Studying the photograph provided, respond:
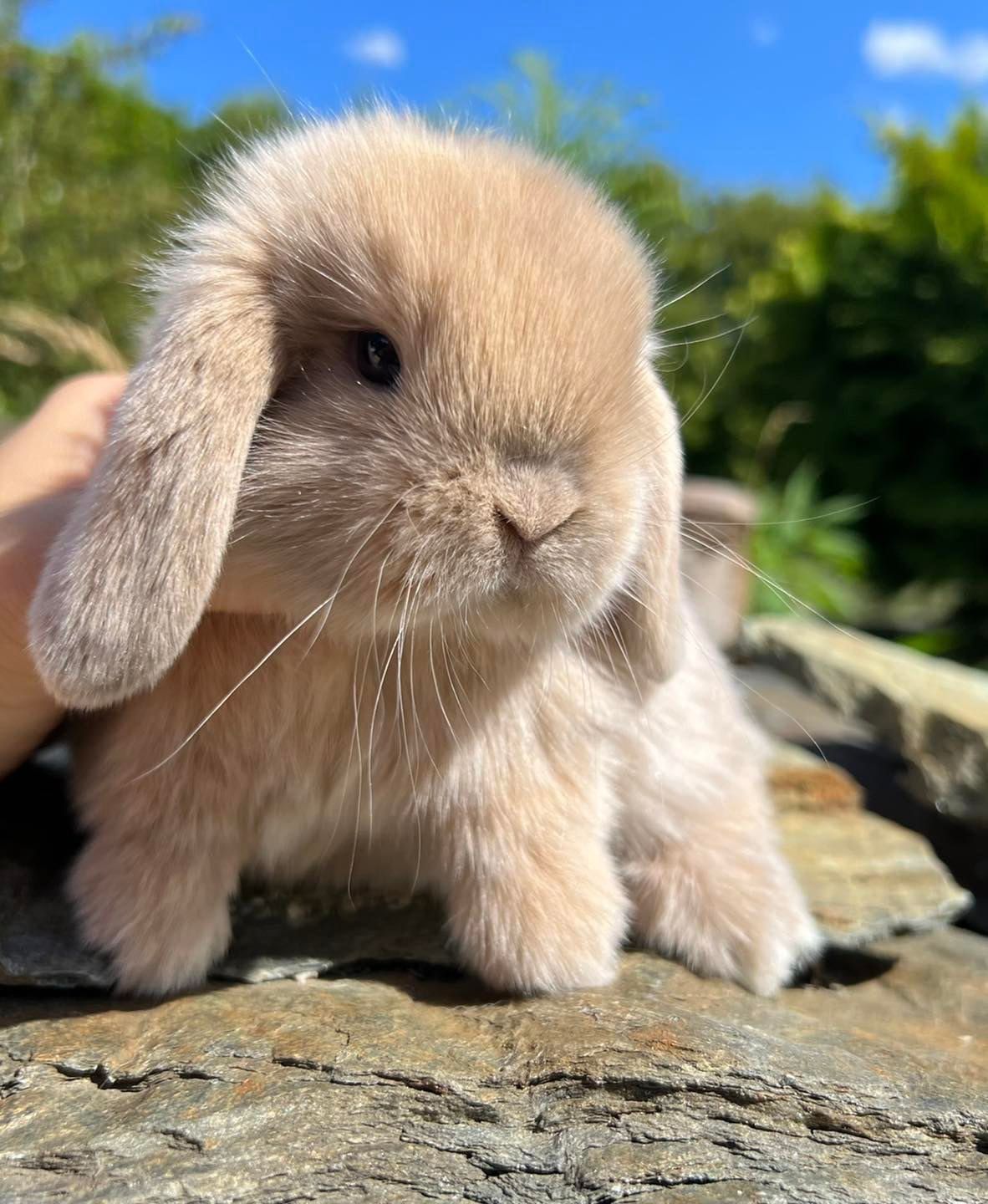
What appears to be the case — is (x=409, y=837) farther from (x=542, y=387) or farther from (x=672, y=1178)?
(x=542, y=387)

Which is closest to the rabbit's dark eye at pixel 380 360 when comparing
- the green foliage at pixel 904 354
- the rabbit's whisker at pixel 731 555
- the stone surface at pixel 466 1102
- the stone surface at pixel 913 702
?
the rabbit's whisker at pixel 731 555

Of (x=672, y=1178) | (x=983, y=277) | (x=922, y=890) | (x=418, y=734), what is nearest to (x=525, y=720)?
(x=418, y=734)

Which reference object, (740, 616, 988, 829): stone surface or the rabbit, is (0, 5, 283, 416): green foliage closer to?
(740, 616, 988, 829): stone surface

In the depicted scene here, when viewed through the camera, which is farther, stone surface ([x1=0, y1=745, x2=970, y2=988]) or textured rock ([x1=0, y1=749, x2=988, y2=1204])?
stone surface ([x1=0, y1=745, x2=970, y2=988])

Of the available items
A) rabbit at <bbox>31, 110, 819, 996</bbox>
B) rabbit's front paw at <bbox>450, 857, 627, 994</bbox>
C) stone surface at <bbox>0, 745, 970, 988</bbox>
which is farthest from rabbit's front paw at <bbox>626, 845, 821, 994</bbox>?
stone surface at <bbox>0, 745, 970, 988</bbox>

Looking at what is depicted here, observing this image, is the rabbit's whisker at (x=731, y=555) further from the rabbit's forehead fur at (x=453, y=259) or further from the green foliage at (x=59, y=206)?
the green foliage at (x=59, y=206)

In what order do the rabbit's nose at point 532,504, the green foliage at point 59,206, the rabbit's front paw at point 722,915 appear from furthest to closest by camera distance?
the green foliage at point 59,206 → the rabbit's front paw at point 722,915 → the rabbit's nose at point 532,504

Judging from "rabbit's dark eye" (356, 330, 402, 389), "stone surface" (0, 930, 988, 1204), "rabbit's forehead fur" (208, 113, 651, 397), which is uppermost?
"rabbit's forehead fur" (208, 113, 651, 397)

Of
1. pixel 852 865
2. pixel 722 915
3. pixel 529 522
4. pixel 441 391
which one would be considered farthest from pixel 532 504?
pixel 852 865
